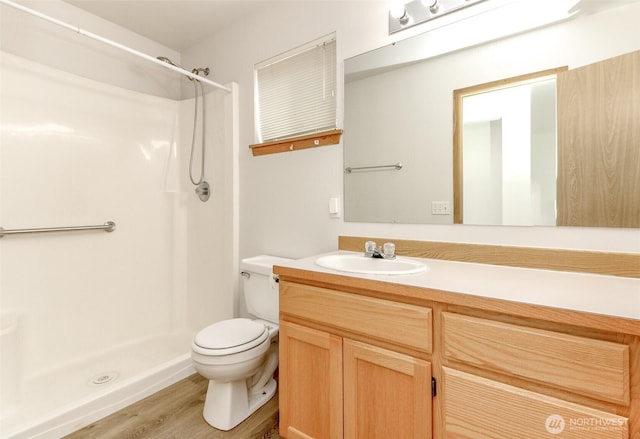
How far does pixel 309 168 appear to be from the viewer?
1.83 meters

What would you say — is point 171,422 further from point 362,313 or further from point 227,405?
point 362,313

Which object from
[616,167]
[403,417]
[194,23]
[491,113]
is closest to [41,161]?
[194,23]

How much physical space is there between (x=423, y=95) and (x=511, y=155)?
0.49 m

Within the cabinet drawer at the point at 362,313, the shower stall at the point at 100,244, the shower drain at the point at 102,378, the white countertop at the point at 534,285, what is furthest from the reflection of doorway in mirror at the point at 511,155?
the shower drain at the point at 102,378

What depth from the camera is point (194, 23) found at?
2182 mm

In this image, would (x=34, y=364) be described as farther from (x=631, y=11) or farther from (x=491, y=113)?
(x=631, y=11)

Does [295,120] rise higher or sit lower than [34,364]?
higher

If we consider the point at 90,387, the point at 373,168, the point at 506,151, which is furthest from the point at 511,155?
the point at 90,387

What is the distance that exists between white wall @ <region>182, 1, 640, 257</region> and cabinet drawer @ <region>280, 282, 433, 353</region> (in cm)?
56

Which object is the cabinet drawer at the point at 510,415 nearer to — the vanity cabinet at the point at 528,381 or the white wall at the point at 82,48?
the vanity cabinet at the point at 528,381

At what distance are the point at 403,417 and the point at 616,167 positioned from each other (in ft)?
3.73

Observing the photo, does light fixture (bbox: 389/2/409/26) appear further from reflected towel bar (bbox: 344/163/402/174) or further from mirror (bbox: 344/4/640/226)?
reflected towel bar (bbox: 344/163/402/174)

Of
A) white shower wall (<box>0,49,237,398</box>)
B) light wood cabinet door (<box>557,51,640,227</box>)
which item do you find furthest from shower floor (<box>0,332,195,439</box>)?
light wood cabinet door (<box>557,51,640,227</box>)

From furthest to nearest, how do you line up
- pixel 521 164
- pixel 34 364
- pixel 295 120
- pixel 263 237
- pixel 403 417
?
1. pixel 263 237
2. pixel 295 120
3. pixel 34 364
4. pixel 521 164
5. pixel 403 417
